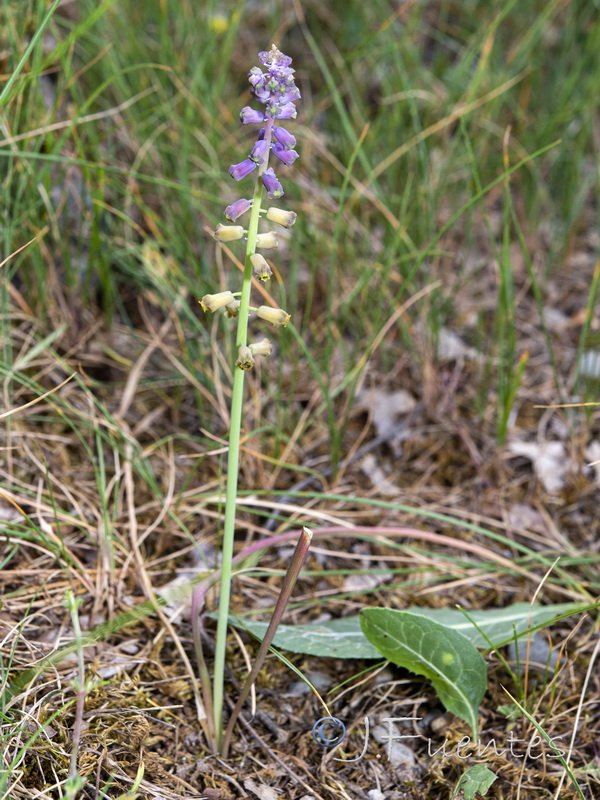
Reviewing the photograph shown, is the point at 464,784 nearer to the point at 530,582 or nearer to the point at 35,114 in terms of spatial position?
the point at 530,582

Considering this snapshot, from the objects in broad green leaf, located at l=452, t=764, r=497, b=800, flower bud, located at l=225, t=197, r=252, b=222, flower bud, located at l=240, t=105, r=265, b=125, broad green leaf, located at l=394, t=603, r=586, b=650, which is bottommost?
broad green leaf, located at l=452, t=764, r=497, b=800

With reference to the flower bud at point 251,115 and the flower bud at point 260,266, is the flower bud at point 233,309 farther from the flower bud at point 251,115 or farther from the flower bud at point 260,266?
the flower bud at point 251,115

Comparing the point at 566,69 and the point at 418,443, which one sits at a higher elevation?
the point at 566,69

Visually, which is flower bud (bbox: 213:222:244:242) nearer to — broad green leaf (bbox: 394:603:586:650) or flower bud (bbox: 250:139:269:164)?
flower bud (bbox: 250:139:269:164)

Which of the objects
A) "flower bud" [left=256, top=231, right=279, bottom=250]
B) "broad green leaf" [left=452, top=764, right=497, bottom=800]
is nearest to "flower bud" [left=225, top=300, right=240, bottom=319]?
"flower bud" [left=256, top=231, right=279, bottom=250]

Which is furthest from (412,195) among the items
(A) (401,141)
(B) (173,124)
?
(B) (173,124)

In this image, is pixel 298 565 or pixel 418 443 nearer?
pixel 298 565
